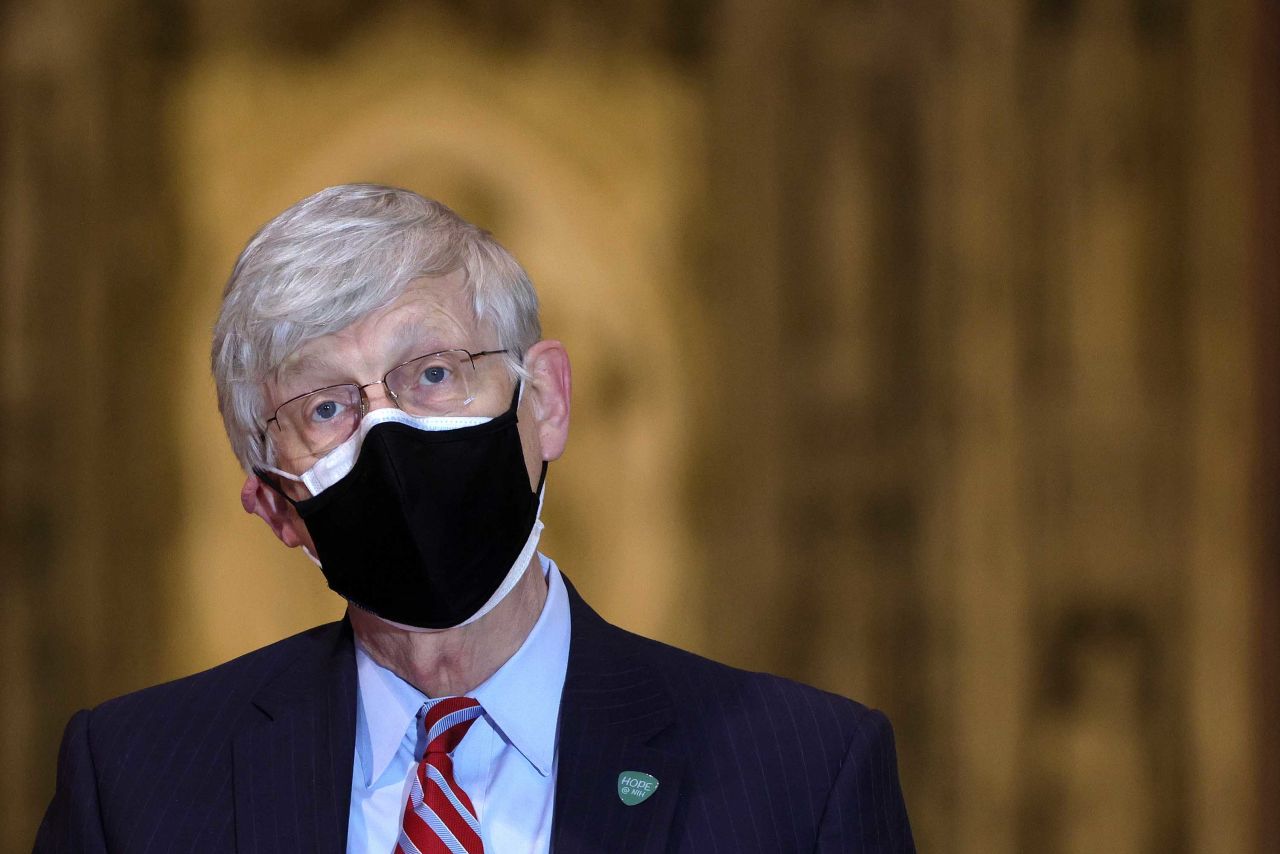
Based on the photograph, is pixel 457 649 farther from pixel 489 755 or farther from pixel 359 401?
pixel 359 401

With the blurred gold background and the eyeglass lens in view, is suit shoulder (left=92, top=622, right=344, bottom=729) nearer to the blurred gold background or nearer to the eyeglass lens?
the eyeglass lens

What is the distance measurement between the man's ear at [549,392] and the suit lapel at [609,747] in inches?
8.2

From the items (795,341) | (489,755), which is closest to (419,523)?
(489,755)

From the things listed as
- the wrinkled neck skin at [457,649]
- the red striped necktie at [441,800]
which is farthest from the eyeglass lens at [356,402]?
the red striped necktie at [441,800]

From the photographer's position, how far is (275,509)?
1.72m

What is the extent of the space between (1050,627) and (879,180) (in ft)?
3.07

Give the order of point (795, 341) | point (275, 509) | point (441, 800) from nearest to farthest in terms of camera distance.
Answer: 1. point (441, 800)
2. point (275, 509)
3. point (795, 341)

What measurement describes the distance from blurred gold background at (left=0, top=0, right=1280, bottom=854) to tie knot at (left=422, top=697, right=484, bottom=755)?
1.44 meters

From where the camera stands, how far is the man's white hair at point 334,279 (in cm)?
162

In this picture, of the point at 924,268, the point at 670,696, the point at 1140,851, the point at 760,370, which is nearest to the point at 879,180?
the point at 924,268

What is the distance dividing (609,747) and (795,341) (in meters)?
1.53

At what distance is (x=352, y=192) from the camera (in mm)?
1717

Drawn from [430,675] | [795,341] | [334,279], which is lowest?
[430,675]

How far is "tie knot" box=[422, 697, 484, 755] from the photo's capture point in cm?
165
